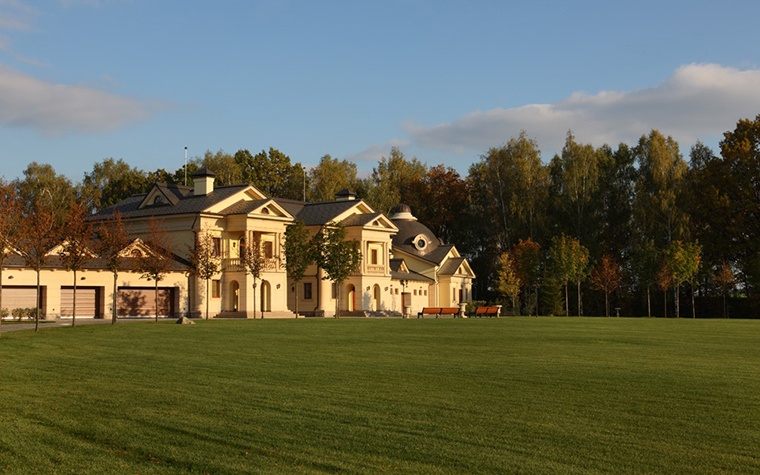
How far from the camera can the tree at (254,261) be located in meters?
56.8

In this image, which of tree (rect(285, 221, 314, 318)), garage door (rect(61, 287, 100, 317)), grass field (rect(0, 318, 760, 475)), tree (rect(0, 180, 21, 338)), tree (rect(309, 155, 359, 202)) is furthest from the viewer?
tree (rect(309, 155, 359, 202))

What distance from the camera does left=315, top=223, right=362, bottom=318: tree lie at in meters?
60.7

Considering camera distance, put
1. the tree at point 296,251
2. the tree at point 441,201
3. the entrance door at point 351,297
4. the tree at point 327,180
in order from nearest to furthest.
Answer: the tree at point 296,251, the entrance door at point 351,297, the tree at point 327,180, the tree at point 441,201

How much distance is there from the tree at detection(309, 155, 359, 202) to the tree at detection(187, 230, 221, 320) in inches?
1344

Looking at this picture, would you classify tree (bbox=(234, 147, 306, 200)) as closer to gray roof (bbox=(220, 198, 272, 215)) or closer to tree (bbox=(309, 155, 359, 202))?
tree (bbox=(309, 155, 359, 202))

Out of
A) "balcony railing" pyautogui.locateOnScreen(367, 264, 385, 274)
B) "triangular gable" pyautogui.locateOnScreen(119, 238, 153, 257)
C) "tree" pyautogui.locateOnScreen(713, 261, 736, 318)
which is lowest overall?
"tree" pyautogui.locateOnScreen(713, 261, 736, 318)

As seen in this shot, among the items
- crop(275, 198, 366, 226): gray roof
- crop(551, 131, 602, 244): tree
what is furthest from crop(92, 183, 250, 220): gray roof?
crop(551, 131, 602, 244): tree

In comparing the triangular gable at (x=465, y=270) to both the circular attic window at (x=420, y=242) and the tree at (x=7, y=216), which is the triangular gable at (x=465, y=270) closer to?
the circular attic window at (x=420, y=242)

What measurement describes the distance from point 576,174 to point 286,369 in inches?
2655

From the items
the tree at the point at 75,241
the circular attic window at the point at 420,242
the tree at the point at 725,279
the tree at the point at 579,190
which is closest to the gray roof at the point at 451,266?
the circular attic window at the point at 420,242

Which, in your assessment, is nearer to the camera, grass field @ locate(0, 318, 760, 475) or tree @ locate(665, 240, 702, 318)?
grass field @ locate(0, 318, 760, 475)

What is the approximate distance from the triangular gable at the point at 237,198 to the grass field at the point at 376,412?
37.3m

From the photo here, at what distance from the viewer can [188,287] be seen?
59.7 m

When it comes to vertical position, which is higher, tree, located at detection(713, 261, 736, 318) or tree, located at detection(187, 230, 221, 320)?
tree, located at detection(187, 230, 221, 320)
